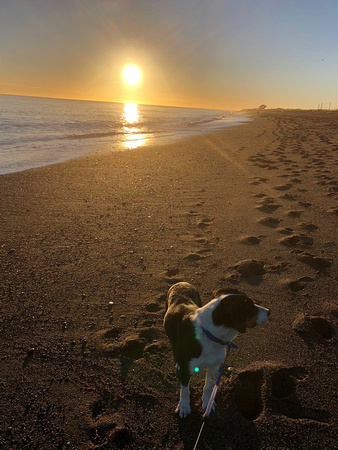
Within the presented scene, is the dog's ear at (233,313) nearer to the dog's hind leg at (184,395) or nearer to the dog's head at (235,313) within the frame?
the dog's head at (235,313)

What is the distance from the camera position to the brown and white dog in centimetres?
272

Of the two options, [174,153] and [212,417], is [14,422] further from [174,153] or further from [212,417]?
[174,153]

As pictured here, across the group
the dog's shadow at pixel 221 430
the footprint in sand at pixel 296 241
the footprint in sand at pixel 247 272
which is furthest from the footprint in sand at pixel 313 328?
the footprint in sand at pixel 296 241

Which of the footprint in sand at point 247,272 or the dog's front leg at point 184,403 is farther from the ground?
the footprint in sand at point 247,272

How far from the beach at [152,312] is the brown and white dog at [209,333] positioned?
389mm

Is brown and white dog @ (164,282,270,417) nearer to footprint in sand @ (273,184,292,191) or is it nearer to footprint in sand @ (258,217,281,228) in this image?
footprint in sand @ (258,217,281,228)

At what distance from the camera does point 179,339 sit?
2.94 m

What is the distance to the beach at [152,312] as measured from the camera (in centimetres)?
277

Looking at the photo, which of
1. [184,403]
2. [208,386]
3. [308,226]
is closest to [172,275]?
[208,386]

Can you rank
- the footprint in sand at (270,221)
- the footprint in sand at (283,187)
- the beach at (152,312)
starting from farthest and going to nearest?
the footprint in sand at (283,187), the footprint in sand at (270,221), the beach at (152,312)

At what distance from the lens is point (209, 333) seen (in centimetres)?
274

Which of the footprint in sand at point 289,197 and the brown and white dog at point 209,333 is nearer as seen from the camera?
the brown and white dog at point 209,333

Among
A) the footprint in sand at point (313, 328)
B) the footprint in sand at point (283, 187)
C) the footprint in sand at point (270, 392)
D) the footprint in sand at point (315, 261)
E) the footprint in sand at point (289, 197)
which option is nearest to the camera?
the footprint in sand at point (270, 392)

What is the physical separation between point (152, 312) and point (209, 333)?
5.25 ft
